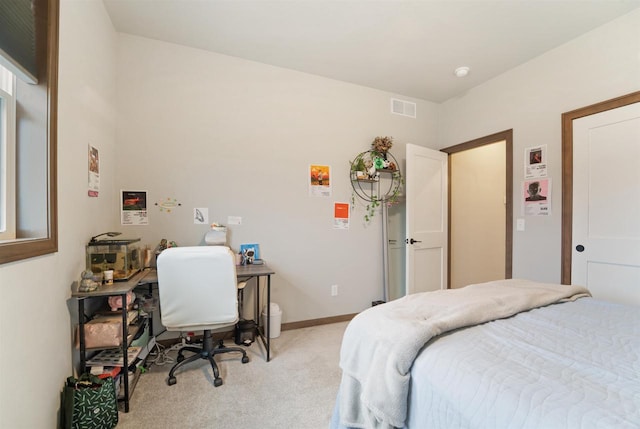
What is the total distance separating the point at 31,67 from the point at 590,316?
2.82 meters

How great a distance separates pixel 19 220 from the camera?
1.25 metres

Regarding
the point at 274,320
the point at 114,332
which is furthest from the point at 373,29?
the point at 114,332

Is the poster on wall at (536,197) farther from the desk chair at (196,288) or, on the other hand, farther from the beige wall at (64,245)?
the beige wall at (64,245)

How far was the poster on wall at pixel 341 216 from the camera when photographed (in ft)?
10.1

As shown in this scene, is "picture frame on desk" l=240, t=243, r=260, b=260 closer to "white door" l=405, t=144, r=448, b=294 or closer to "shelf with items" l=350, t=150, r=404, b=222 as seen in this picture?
"shelf with items" l=350, t=150, r=404, b=222

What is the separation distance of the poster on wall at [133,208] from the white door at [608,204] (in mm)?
3744

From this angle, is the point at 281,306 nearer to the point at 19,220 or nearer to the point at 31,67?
the point at 19,220

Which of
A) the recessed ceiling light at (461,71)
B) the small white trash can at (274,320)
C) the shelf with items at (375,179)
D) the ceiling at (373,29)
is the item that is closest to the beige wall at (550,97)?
the ceiling at (373,29)

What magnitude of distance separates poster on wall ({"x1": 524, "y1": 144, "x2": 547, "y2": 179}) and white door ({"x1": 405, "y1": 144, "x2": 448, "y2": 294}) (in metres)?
0.93

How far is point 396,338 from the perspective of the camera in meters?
0.98

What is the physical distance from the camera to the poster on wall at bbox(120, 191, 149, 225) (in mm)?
2328

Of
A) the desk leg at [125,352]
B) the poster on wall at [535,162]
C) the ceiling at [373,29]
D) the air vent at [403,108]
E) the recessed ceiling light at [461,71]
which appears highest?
the ceiling at [373,29]

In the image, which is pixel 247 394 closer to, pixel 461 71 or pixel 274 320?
pixel 274 320

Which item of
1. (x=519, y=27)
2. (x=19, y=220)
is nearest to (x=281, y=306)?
(x=19, y=220)
